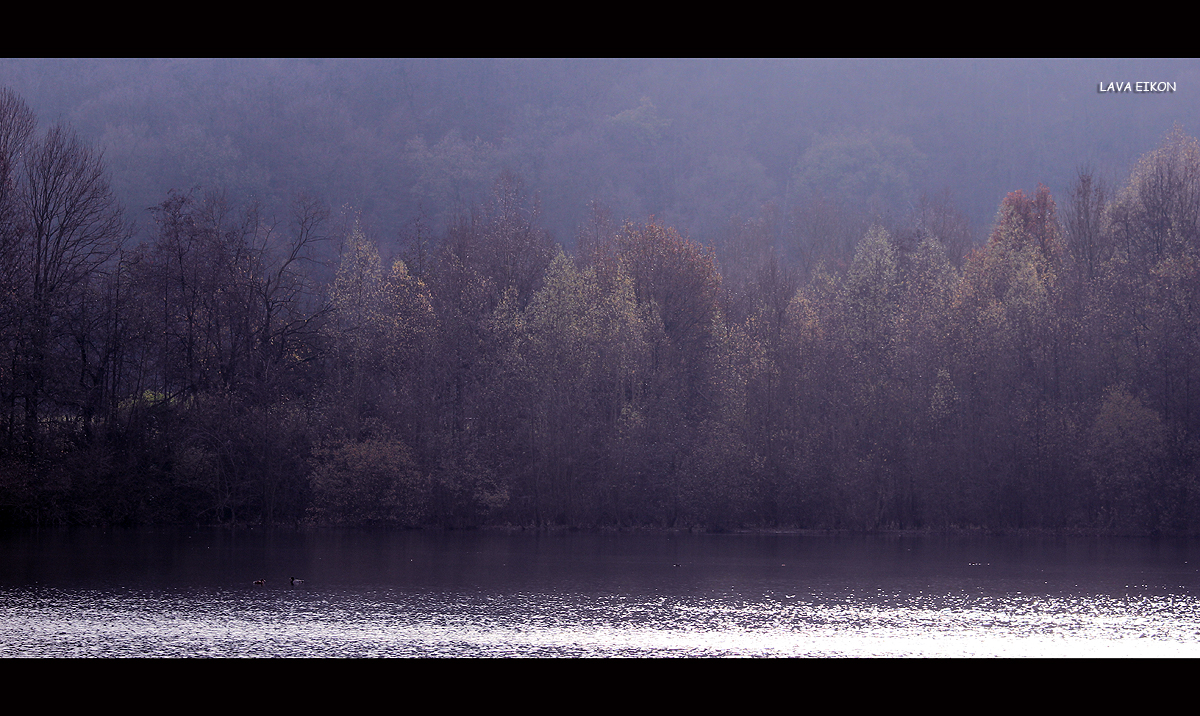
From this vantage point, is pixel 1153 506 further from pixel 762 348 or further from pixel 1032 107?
pixel 1032 107

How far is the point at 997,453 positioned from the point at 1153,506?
6771mm

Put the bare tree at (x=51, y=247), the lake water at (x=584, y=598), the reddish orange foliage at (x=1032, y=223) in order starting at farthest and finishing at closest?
the reddish orange foliage at (x=1032, y=223) → the bare tree at (x=51, y=247) → the lake water at (x=584, y=598)

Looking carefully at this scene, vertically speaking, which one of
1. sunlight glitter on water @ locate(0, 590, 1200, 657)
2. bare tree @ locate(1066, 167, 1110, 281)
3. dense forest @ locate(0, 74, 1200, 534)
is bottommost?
sunlight glitter on water @ locate(0, 590, 1200, 657)

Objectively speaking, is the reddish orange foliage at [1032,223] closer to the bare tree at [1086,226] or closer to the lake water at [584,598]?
the bare tree at [1086,226]

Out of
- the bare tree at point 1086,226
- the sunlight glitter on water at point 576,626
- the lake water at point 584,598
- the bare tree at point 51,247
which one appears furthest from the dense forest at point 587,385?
the sunlight glitter on water at point 576,626

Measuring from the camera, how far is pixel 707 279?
54.4 m

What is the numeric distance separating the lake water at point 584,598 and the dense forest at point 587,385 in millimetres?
5992

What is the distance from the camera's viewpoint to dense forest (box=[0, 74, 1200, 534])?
46.3 m

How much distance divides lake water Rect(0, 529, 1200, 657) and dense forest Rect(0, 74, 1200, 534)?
5992 millimetres

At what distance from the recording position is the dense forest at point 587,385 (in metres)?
46.3

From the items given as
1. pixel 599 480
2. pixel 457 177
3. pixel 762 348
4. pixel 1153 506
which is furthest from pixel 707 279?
pixel 457 177

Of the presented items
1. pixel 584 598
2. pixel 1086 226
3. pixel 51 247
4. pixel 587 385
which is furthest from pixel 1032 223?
pixel 51 247

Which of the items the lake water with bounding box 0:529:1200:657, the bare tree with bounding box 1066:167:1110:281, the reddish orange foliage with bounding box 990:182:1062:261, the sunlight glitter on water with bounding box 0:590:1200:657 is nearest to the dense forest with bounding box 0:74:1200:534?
the bare tree with bounding box 1066:167:1110:281

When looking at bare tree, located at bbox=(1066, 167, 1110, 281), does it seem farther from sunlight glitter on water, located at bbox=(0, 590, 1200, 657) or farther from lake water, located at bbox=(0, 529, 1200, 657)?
sunlight glitter on water, located at bbox=(0, 590, 1200, 657)
